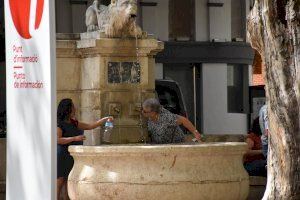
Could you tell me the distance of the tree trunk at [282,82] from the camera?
366 inches

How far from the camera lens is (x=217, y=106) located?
35969 millimetres

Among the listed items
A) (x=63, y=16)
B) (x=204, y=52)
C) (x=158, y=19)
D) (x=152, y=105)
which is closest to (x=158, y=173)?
(x=152, y=105)

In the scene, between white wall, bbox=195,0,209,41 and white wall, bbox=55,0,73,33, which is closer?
white wall, bbox=55,0,73,33

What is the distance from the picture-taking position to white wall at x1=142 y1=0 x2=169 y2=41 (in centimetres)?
3534

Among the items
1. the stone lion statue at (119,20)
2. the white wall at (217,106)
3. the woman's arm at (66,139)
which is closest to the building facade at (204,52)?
the white wall at (217,106)

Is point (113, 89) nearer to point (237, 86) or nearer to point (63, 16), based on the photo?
point (63, 16)

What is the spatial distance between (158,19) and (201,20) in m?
1.73

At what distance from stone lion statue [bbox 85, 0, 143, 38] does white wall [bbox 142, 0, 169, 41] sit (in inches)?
798

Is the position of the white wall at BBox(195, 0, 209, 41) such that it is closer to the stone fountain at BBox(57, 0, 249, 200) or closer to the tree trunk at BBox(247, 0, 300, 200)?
the stone fountain at BBox(57, 0, 249, 200)

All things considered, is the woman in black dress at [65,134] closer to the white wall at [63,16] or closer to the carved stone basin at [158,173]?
the carved stone basin at [158,173]

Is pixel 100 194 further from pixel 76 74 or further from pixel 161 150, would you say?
pixel 76 74

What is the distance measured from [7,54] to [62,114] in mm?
4019

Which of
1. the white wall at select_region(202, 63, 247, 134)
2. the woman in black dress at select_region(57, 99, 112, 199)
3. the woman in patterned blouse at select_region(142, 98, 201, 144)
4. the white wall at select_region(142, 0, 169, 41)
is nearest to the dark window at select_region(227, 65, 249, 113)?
the white wall at select_region(202, 63, 247, 134)

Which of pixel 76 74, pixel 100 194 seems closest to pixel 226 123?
pixel 76 74
